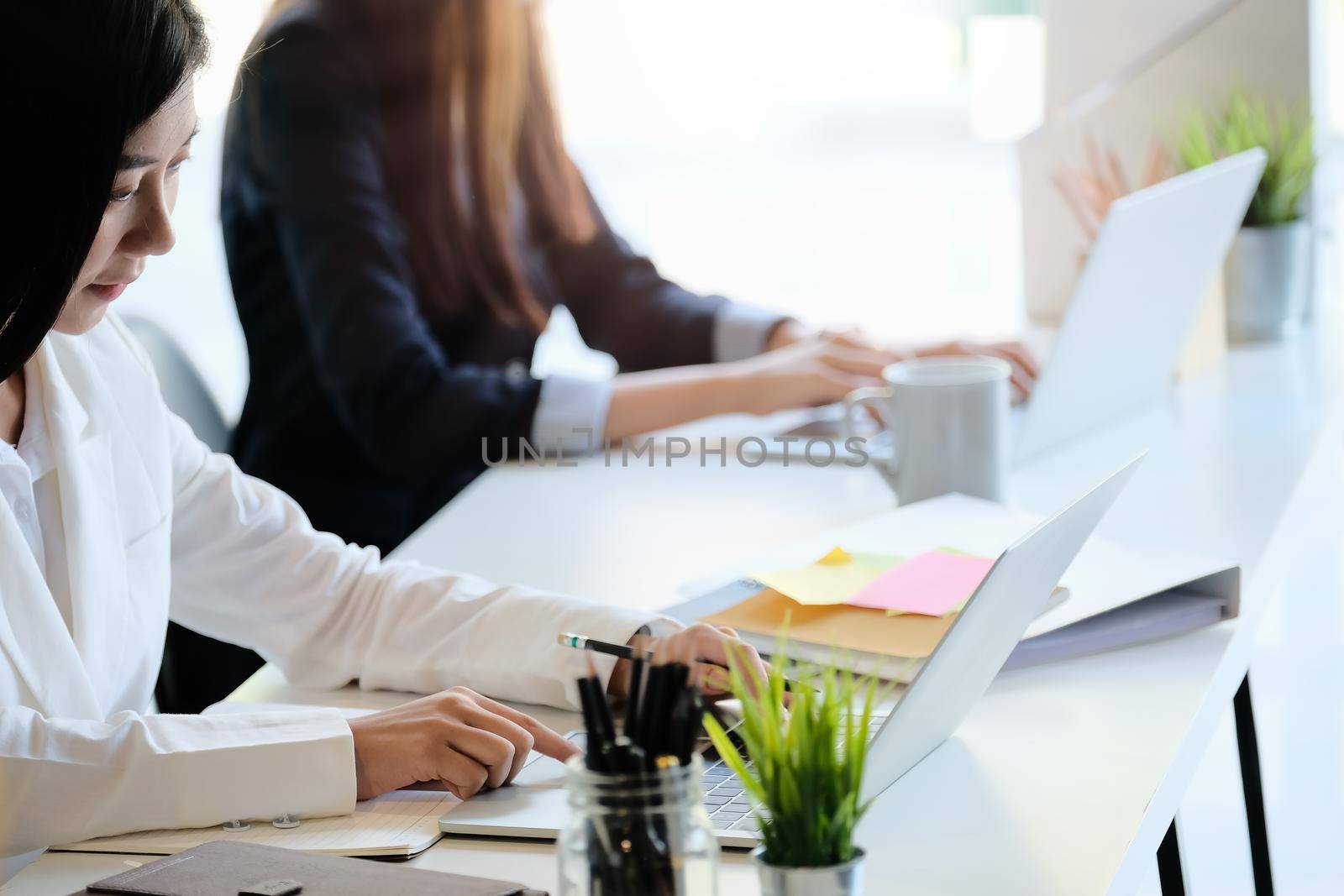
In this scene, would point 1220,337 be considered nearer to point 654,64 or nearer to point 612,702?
point 612,702

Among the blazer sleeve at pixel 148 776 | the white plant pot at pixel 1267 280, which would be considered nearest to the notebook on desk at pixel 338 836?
the blazer sleeve at pixel 148 776

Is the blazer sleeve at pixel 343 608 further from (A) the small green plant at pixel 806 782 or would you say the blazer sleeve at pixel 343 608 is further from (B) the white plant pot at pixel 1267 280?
(B) the white plant pot at pixel 1267 280

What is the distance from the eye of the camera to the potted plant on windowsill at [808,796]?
1.63 ft

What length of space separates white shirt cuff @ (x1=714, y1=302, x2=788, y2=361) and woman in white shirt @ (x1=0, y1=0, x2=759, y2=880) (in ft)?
3.30

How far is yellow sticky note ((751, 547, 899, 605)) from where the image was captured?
0.93 metres

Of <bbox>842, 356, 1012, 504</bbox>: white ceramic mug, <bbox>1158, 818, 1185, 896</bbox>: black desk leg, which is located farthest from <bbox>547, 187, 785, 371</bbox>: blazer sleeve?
<bbox>1158, 818, 1185, 896</bbox>: black desk leg

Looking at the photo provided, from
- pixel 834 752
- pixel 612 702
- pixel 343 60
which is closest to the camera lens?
pixel 834 752

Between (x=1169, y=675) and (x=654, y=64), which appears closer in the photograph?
(x=1169, y=675)

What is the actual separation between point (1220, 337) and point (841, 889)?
1457 millimetres

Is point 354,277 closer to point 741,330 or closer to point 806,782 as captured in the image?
point 741,330

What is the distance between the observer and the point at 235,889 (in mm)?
582

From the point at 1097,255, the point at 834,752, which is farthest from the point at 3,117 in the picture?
the point at 1097,255

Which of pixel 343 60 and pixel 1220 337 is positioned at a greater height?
pixel 343 60

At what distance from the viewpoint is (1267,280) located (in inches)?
72.4
